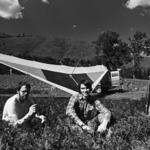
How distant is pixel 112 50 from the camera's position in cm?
7294

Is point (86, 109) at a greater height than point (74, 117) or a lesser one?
greater

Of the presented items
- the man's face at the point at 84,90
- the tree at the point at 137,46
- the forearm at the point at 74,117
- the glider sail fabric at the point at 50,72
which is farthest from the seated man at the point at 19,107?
the tree at the point at 137,46

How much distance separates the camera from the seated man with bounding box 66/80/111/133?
18.8 feet

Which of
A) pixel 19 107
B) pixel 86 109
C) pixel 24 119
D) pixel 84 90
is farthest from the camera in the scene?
pixel 86 109

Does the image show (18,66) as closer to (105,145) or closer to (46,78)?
(46,78)

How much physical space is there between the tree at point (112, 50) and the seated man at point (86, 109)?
67228mm

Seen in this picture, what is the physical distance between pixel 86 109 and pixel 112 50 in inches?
2670

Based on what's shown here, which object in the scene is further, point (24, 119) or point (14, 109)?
point (14, 109)

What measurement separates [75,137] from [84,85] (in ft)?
6.84

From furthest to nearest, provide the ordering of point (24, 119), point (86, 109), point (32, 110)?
point (86, 109)
point (32, 110)
point (24, 119)

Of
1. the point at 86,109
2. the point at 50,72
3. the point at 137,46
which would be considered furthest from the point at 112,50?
the point at 86,109

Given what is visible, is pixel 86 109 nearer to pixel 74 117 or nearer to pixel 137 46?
pixel 74 117

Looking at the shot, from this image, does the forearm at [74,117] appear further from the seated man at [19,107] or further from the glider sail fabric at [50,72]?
the glider sail fabric at [50,72]

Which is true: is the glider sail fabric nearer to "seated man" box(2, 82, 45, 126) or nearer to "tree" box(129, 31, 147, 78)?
"seated man" box(2, 82, 45, 126)
